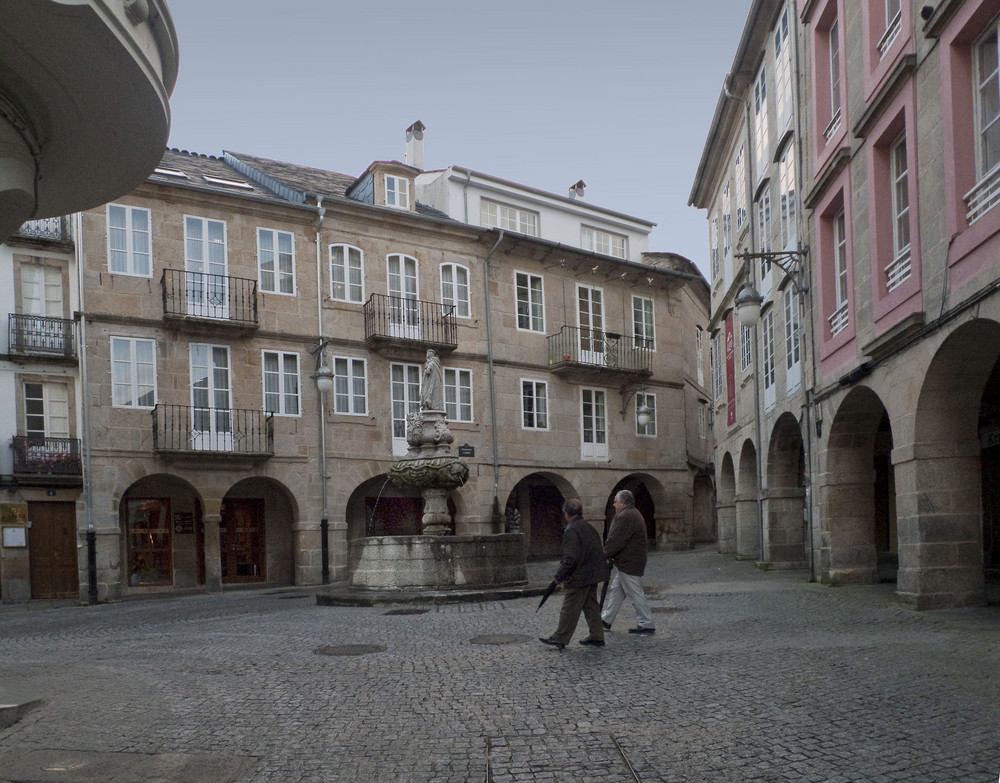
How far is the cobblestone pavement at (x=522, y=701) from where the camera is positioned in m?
5.41

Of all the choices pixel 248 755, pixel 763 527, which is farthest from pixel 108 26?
pixel 763 527

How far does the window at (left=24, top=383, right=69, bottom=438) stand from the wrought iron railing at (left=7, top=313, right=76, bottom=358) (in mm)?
864

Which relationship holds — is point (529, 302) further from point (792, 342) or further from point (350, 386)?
point (792, 342)

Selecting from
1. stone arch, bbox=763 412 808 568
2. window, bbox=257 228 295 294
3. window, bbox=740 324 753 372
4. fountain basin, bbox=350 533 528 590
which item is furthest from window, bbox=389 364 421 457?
fountain basin, bbox=350 533 528 590

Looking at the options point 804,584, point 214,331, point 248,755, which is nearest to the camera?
point 248,755

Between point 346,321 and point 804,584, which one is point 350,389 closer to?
point 346,321

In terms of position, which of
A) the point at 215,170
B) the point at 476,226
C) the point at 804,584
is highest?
the point at 215,170

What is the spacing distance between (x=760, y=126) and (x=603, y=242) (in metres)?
12.5

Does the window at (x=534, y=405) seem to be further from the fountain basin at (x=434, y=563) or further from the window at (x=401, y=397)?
the fountain basin at (x=434, y=563)

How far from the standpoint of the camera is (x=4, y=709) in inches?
262

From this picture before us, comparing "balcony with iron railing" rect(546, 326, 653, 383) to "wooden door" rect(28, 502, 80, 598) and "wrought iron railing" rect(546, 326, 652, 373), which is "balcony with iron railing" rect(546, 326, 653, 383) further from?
"wooden door" rect(28, 502, 80, 598)

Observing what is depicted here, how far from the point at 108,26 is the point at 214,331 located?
18033 mm

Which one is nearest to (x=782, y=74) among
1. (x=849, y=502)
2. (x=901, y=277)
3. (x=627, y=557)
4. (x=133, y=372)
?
(x=901, y=277)

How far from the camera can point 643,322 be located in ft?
105
